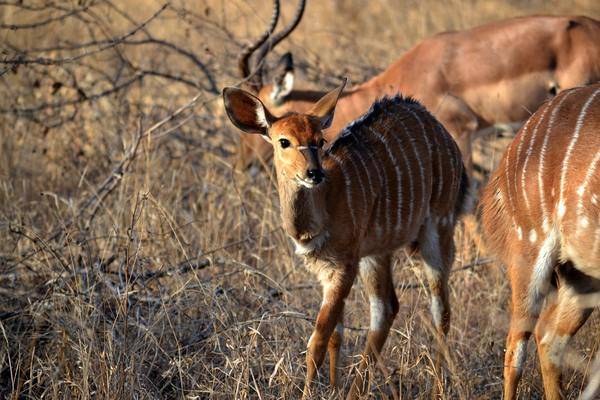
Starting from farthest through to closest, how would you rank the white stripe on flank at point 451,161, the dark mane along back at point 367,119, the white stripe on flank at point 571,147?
the white stripe on flank at point 451,161 → the dark mane along back at point 367,119 → the white stripe on flank at point 571,147

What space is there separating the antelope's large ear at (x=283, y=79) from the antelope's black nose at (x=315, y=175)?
2610 millimetres

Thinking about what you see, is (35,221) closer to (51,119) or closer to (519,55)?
(51,119)

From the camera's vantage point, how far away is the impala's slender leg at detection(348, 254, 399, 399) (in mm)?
3918

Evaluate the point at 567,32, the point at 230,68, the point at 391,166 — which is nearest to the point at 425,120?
the point at 391,166

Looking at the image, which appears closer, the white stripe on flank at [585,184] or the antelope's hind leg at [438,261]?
the white stripe on flank at [585,184]

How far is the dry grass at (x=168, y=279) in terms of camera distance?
3434mm

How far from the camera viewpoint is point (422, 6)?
9172 millimetres

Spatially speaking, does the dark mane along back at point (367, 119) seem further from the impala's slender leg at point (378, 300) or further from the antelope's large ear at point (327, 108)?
the impala's slender leg at point (378, 300)

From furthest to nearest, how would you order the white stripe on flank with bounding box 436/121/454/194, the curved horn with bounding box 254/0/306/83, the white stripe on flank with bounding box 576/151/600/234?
the curved horn with bounding box 254/0/306/83 → the white stripe on flank with bounding box 436/121/454/194 → the white stripe on flank with bounding box 576/151/600/234

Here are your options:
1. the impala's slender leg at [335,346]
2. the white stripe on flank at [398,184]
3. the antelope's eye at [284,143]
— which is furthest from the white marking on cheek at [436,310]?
the antelope's eye at [284,143]

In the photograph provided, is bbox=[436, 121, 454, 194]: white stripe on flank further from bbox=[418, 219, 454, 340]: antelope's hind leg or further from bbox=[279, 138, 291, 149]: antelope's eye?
bbox=[279, 138, 291, 149]: antelope's eye

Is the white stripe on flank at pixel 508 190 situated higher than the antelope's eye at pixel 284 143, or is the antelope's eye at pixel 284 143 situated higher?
the antelope's eye at pixel 284 143

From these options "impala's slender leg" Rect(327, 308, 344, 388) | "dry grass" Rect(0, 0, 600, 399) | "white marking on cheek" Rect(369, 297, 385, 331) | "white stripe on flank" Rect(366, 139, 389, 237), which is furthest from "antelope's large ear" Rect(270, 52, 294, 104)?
"impala's slender leg" Rect(327, 308, 344, 388)

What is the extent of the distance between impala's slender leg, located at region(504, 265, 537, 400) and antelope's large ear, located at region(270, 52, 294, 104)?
289 centimetres
